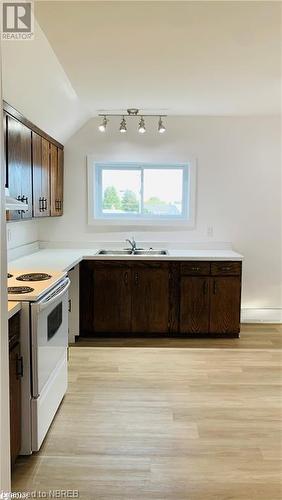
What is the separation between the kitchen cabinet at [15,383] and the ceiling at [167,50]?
5.62 feet

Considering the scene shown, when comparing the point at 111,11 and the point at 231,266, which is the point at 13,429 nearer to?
the point at 111,11

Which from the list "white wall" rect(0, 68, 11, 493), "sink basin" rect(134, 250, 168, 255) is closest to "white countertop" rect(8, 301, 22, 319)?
"white wall" rect(0, 68, 11, 493)

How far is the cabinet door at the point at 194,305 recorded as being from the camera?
4.35m

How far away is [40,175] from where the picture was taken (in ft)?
12.4

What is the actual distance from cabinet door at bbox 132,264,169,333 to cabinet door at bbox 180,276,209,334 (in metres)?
0.17

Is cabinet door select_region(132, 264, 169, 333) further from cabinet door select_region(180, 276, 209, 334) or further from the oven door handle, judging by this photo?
the oven door handle

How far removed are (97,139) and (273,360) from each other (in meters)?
3.11

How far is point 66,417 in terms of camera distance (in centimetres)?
276

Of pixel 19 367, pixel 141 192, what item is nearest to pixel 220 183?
pixel 141 192

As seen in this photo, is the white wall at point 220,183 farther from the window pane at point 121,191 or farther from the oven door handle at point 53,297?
the oven door handle at point 53,297

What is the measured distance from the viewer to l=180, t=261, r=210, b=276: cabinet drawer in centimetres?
433

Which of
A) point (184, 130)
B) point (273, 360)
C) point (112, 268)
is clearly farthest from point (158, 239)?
point (273, 360)

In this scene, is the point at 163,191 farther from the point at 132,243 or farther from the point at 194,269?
the point at 194,269

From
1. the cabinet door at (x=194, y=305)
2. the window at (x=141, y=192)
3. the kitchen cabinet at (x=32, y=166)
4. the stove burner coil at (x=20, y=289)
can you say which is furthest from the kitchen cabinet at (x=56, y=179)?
the stove burner coil at (x=20, y=289)
